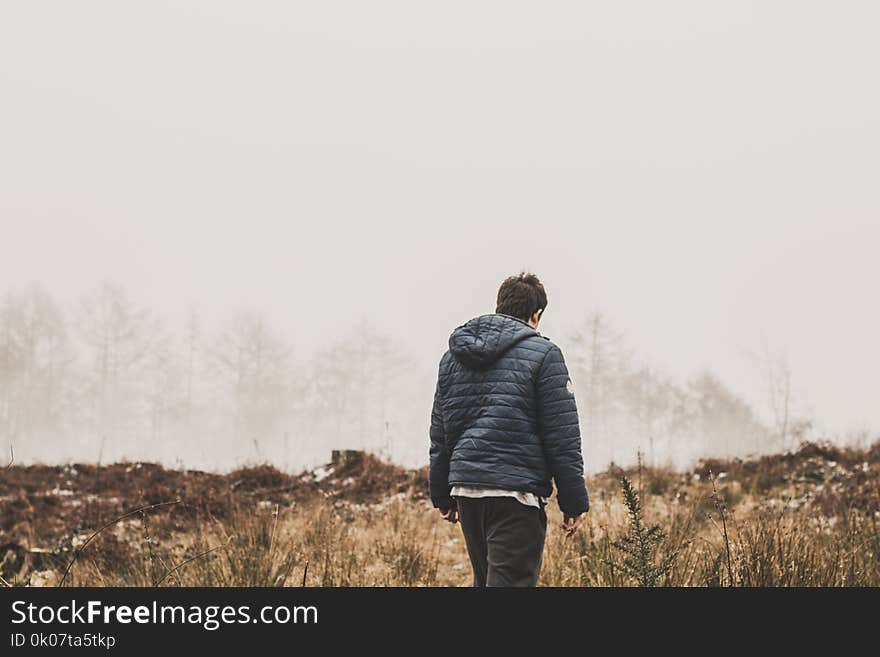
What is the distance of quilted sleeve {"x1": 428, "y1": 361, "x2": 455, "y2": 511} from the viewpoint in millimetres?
4031

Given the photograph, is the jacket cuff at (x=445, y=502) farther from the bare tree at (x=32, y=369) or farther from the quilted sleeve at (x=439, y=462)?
the bare tree at (x=32, y=369)

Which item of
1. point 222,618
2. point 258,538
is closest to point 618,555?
point 258,538

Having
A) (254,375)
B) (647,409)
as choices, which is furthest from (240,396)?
(647,409)

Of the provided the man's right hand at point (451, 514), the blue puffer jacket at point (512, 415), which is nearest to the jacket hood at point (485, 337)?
the blue puffer jacket at point (512, 415)

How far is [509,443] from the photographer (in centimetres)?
368

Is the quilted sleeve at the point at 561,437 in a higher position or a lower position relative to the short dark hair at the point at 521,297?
lower

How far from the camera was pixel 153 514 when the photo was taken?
9398 mm

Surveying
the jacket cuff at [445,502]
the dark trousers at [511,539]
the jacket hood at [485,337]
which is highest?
the jacket hood at [485,337]

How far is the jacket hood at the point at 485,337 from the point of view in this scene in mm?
3803

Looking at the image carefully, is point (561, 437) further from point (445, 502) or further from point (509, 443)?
point (445, 502)

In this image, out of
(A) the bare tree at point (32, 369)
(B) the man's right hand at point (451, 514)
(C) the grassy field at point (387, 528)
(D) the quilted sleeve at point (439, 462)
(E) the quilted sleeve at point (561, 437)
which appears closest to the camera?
(E) the quilted sleeve at point (561, 437)

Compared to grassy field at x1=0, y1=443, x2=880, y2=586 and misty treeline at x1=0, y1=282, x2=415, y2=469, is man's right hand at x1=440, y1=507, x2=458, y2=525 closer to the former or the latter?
grassy field at x1=0, y1=443, x2=880, y2=586

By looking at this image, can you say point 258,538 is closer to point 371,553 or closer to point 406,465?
point 371,553

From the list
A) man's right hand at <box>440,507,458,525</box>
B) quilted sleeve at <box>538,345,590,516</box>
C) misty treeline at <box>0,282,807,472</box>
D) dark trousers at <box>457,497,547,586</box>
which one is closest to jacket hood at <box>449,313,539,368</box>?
quilted sleeve at <box>538,345,590,516</box>
